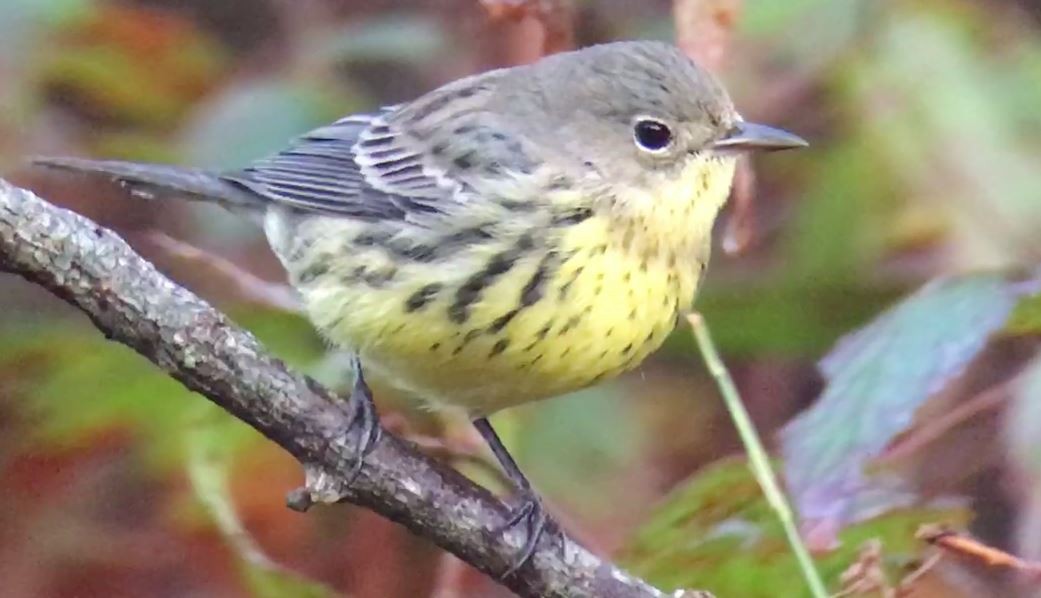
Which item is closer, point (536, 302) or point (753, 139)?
point (536, 302)

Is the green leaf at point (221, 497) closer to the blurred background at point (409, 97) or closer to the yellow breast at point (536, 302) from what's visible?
the blurred background at point (409, 97)

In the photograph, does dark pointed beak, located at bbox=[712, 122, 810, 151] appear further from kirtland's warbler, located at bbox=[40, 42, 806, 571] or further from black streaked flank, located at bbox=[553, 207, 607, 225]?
black streaked flank, located at bbox=[553, 207, 607, 225]

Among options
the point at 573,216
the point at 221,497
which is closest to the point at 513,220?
the point at 573,216

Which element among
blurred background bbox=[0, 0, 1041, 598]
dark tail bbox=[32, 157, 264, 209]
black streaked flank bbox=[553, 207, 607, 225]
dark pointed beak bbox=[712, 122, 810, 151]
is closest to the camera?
black streaked flank bbox=[553, 207, 607, 225]

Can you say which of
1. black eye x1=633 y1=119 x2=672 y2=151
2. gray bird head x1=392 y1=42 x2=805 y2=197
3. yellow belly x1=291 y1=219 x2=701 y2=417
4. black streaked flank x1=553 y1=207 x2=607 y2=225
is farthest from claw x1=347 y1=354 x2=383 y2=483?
black eye x1=633 y1=119 x2=672 y2=151

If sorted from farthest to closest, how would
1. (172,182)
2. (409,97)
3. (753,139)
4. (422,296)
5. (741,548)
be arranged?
(409,97) → (172,182) → (753,139) → (422,296) → (741,548)

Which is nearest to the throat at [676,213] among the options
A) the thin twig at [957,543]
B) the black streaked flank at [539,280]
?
the black streaked flank at [539,280]

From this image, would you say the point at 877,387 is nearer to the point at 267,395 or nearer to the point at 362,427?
the point at 362,427
